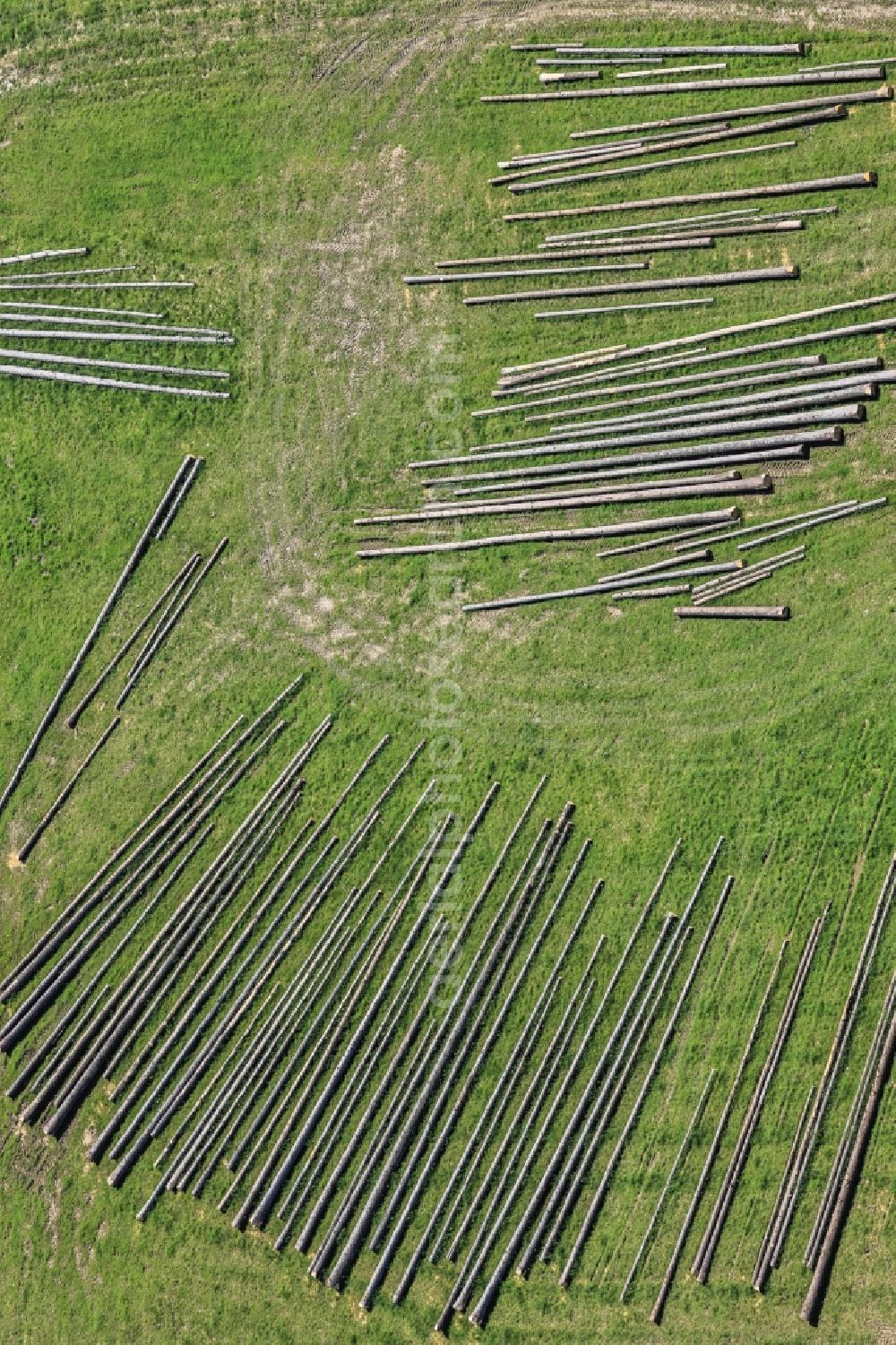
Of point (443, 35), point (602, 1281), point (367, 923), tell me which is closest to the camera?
point (602, 1281)

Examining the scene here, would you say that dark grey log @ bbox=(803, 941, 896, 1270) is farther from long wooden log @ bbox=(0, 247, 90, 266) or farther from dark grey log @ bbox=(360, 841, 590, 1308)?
long wooden log @ bbox=(0, 247, 90, 266)

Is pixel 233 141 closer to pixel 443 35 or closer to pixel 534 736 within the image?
pixel 443 35

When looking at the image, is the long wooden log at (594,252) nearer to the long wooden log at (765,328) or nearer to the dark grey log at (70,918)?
the long wooden log at (765,328)

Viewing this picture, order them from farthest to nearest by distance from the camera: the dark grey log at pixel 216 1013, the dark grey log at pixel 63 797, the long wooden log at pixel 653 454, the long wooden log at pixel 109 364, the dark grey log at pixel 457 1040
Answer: the long wooden log at pixel 109 364 → the dark grey log at pixel 63 797 → the dark grey log at pixel 216 1013 → the long wooden log at pixel 653 454 → the dark grey log at pixel 457 1040

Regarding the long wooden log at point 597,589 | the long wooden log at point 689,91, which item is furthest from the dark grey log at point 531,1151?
the long wooden log at point 689,91

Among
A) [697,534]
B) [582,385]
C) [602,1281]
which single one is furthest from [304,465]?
[602,1281]

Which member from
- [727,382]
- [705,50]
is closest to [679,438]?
[727,382]
